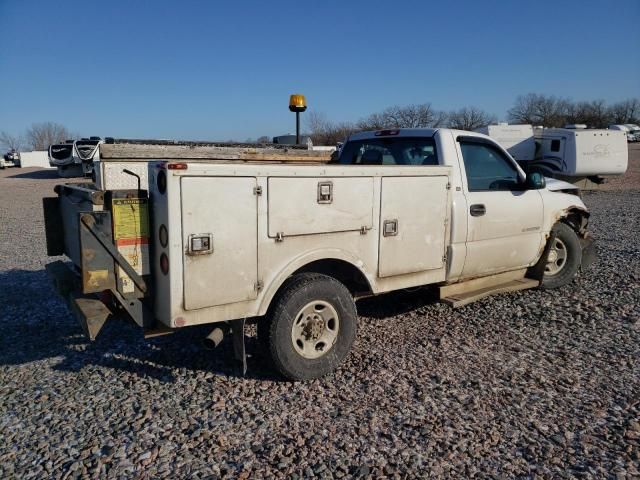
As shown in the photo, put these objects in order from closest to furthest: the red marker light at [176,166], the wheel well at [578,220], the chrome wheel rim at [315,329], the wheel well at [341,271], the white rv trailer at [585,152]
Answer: the red marker light at [176,166], the chrome wheel rim at [315,329], the wheel well at [341,271], the wheel well at [578,220], the white rv trailer at [585,152]

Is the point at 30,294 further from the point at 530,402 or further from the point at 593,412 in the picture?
the point at 593,412

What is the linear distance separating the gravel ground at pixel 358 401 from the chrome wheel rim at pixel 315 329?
268 mm

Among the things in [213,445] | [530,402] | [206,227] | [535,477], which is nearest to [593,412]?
[530,402]

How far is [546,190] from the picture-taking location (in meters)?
6.20


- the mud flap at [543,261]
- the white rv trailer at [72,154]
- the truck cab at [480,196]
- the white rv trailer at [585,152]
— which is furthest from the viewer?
the white rv trailer at [72,154]

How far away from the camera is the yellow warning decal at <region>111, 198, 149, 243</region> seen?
3506 millimetres

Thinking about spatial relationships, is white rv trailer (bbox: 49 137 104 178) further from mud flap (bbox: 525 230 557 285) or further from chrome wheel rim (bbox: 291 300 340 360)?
chrome wheel rim (bbox: 291 300 340 360)

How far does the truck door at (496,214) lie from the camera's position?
5.26 m

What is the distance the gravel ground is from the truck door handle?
0.98 meters

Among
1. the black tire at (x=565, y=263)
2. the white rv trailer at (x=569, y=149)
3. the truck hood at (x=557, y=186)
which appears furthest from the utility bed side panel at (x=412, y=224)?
the white rv trailer at (x=569, y=149)

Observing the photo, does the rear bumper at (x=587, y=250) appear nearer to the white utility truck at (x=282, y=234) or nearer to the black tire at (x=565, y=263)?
the black tire at (x=565, y=263)

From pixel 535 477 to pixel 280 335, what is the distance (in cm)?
191

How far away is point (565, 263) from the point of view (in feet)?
21.7

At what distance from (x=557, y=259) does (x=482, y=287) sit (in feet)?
5.26
